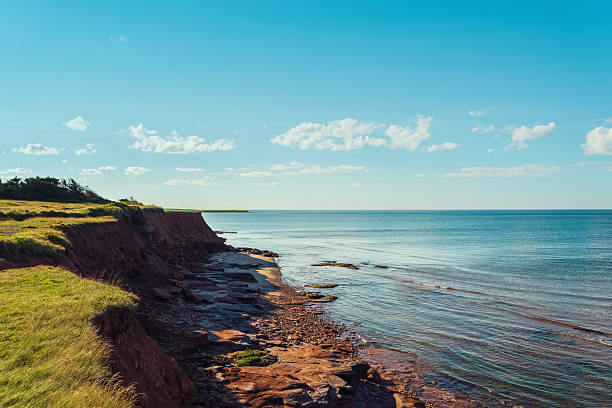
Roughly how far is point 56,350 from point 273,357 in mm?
8920

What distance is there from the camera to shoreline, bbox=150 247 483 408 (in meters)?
11.0

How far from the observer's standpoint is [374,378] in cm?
1354

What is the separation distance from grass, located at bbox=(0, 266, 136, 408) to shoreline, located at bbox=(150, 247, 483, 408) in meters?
3.95

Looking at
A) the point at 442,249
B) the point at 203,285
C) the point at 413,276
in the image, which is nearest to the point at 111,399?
the point at 203,285

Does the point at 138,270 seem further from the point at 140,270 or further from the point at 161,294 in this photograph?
the point at 161,294

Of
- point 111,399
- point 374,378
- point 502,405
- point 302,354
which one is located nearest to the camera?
point 111,399

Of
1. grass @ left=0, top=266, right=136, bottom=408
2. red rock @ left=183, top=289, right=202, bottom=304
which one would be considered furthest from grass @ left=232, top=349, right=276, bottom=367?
red rock @ left=183, top=289, right=202, bottom=304

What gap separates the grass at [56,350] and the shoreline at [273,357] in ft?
13.0

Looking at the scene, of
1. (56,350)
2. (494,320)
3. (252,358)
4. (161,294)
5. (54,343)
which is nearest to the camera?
(56,350)

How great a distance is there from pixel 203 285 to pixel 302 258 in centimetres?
2777

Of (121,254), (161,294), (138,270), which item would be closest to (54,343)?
(161,294)

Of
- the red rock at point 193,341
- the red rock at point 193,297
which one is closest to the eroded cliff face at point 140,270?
the red rock at point 193,341

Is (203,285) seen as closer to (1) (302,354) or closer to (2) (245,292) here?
(2) (245,292)

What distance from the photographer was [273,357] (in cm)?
1415
